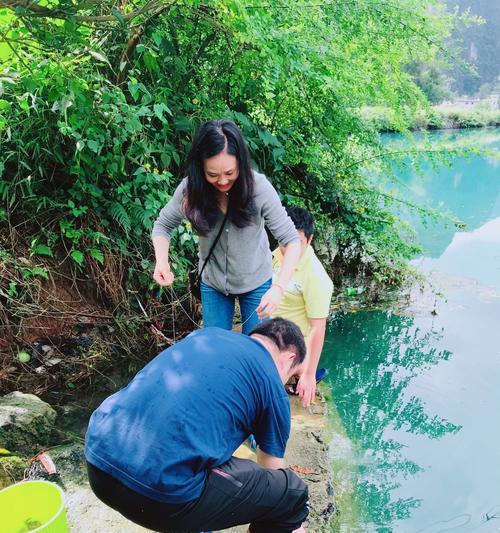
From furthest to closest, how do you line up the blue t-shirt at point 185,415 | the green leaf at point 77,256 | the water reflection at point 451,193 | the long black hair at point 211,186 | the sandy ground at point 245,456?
the water reflection at point 451,193 < the green leaf at point 77,256 < the sandy ground at point 245,456 < the long black hair at point 211,186 < the blue t-shirt at point 185,415

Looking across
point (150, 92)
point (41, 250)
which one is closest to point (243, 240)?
point (41, 250)

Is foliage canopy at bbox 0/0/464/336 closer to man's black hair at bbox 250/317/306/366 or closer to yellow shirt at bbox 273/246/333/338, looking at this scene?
yellow shirt at bbox 273/246/333/338

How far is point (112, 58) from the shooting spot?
334 centimetres

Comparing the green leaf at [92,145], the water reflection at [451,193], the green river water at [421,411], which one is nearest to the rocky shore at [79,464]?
the green river water at [421,411]

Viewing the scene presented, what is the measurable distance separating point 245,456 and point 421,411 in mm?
1494

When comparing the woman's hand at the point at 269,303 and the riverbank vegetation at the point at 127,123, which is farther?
the riverbank vegetation at the point at 127,123

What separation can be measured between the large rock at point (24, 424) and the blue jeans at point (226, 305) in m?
1.02

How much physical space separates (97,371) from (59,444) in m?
0.86

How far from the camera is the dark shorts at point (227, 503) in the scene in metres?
1.25

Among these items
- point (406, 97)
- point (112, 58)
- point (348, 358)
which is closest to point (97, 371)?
point (348, 358)

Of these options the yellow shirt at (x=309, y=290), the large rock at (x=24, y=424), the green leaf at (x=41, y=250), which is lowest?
the large rock at (x=24, y=424)

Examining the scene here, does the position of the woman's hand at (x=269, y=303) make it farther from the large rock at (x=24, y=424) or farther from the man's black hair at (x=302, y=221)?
the large rock at (x=24, y=424)

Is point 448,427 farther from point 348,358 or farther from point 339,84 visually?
point 339,84

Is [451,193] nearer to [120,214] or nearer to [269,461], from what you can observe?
[120,214]
